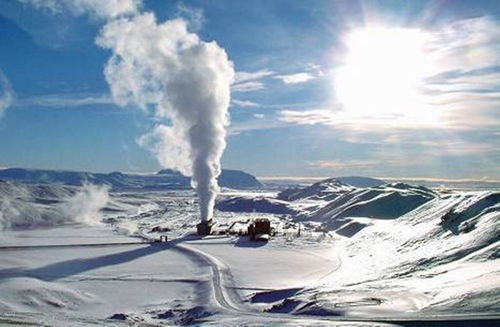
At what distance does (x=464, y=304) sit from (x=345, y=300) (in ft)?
26.0

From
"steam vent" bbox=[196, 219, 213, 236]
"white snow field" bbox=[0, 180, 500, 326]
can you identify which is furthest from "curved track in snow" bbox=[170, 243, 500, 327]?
"steam vent" bbox=[196, 219, 213, 236]

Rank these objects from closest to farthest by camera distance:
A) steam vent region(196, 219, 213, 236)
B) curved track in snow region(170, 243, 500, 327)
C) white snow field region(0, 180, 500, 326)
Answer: curved track in snow region(170, 243, 500, 327), white snow field region(0, 180, 500, 326), steam vent region(196, 219, 213, 236)

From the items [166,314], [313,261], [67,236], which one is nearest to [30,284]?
[166,314]

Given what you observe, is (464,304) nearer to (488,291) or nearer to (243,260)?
(488,291)

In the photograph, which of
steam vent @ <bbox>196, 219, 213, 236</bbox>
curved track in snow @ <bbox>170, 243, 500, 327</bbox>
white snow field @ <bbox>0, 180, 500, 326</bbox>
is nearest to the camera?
curved track in snow @ <bbox>170, 243, 500, 327</bbox>

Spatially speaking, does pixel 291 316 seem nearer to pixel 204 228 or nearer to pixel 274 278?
pixel 274 278

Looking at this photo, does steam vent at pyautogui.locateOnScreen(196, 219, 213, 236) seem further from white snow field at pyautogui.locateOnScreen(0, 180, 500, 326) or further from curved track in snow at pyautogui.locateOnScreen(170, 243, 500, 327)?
curved track in snow at pyautogui.locateOnScreen(170, 243, 500, 327)

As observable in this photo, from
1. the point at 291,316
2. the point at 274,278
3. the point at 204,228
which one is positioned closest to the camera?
the point at 291,316

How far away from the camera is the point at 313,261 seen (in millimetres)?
65438

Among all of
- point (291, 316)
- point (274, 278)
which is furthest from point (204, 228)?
point (291, 316)

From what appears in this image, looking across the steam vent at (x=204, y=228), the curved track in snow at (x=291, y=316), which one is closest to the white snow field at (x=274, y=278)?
the curved track in snow at (x=291, y=316)

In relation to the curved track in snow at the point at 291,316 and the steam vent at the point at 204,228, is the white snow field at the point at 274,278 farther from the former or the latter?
the steam vent at the point at 204,228

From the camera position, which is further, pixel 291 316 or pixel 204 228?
pixel 204 228

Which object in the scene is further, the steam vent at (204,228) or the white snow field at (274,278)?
the steam vent at (204,228)
